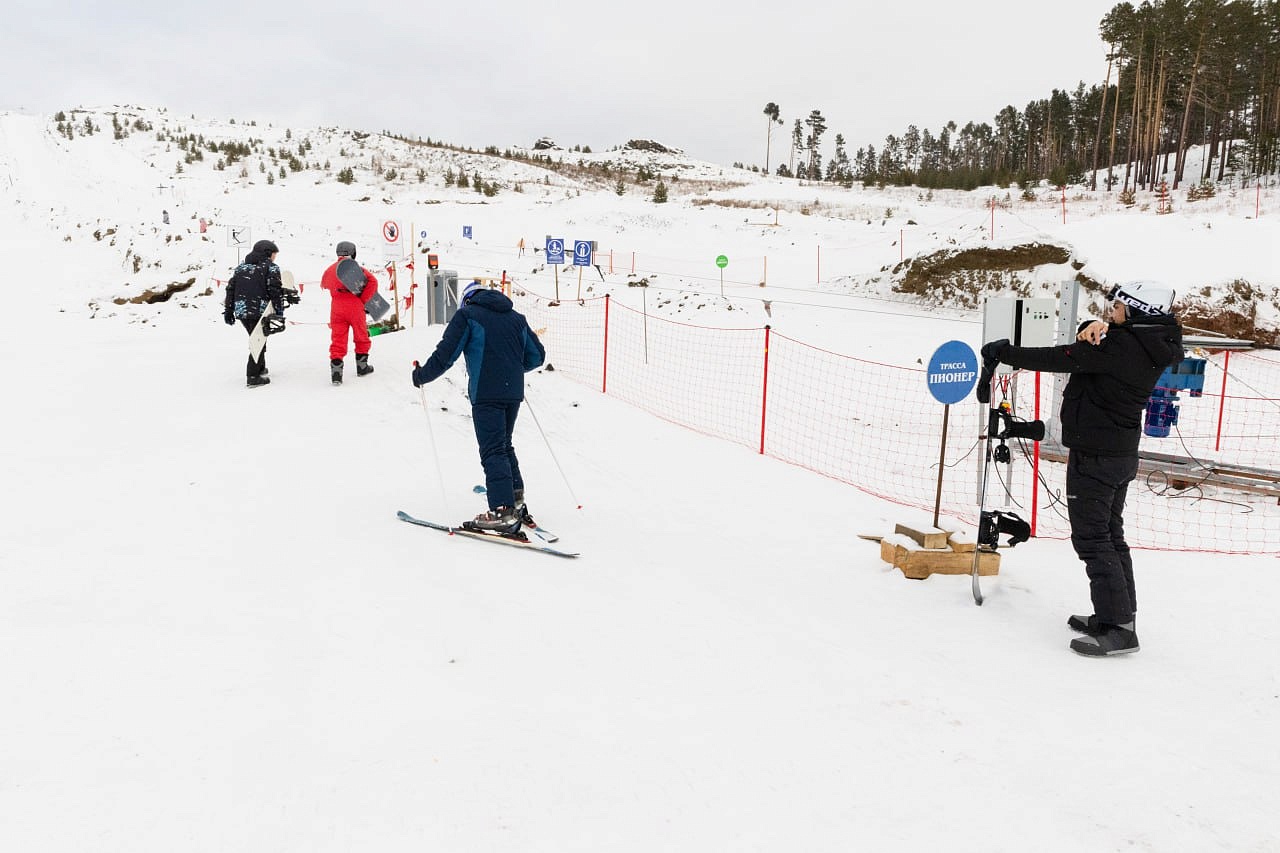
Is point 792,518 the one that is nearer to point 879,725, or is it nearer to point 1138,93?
point 879,725

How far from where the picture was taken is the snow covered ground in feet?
8.67

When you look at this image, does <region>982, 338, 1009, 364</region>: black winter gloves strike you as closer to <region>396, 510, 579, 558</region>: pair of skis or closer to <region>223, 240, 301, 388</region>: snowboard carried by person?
<region>396, 510, 579, 558</region>: pair of skis

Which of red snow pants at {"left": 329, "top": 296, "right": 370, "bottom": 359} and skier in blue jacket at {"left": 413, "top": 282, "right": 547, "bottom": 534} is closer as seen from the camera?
skier in blue jacket at {"left": 413, "top": 282, "right": 547, "bottom": 534}

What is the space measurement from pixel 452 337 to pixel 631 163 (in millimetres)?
56763

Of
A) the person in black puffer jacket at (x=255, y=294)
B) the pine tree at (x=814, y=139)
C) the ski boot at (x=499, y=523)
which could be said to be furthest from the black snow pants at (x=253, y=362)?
the pine tree at (x=814, y=139)

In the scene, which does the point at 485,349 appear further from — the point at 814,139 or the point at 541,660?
the point at 814,139

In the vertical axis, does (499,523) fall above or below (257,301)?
below

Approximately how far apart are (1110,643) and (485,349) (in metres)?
4.18

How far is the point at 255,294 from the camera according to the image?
859 cm

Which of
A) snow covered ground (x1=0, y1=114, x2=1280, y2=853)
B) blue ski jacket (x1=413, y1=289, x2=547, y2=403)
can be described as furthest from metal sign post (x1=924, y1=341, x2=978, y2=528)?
blue ski jacket (x1=413, y1=289, x2=547, y2=403)

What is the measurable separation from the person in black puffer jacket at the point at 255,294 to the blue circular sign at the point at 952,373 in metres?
7.02

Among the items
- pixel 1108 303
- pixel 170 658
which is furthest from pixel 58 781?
pixel 1108 303

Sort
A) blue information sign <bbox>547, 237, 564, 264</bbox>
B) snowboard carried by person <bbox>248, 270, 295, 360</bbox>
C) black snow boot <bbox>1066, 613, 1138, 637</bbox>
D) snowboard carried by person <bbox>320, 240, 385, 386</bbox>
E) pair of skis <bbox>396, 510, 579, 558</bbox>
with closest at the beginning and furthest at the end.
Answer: black snow boot <bbox>1066, 613, 1138, 637</bbox>
pair of skis <bbox>396, 510, 579, 558</bbox>
snowboard carried by person <bbox>320, 240, 385, 386</bbox>
snowboard carried by person <bbox>248, 270, 295, 360</bbox>
blue information sign <bbox>547, 237, 564, 264</bbox>

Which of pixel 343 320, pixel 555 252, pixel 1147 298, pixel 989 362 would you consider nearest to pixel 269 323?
pixel 343 320
